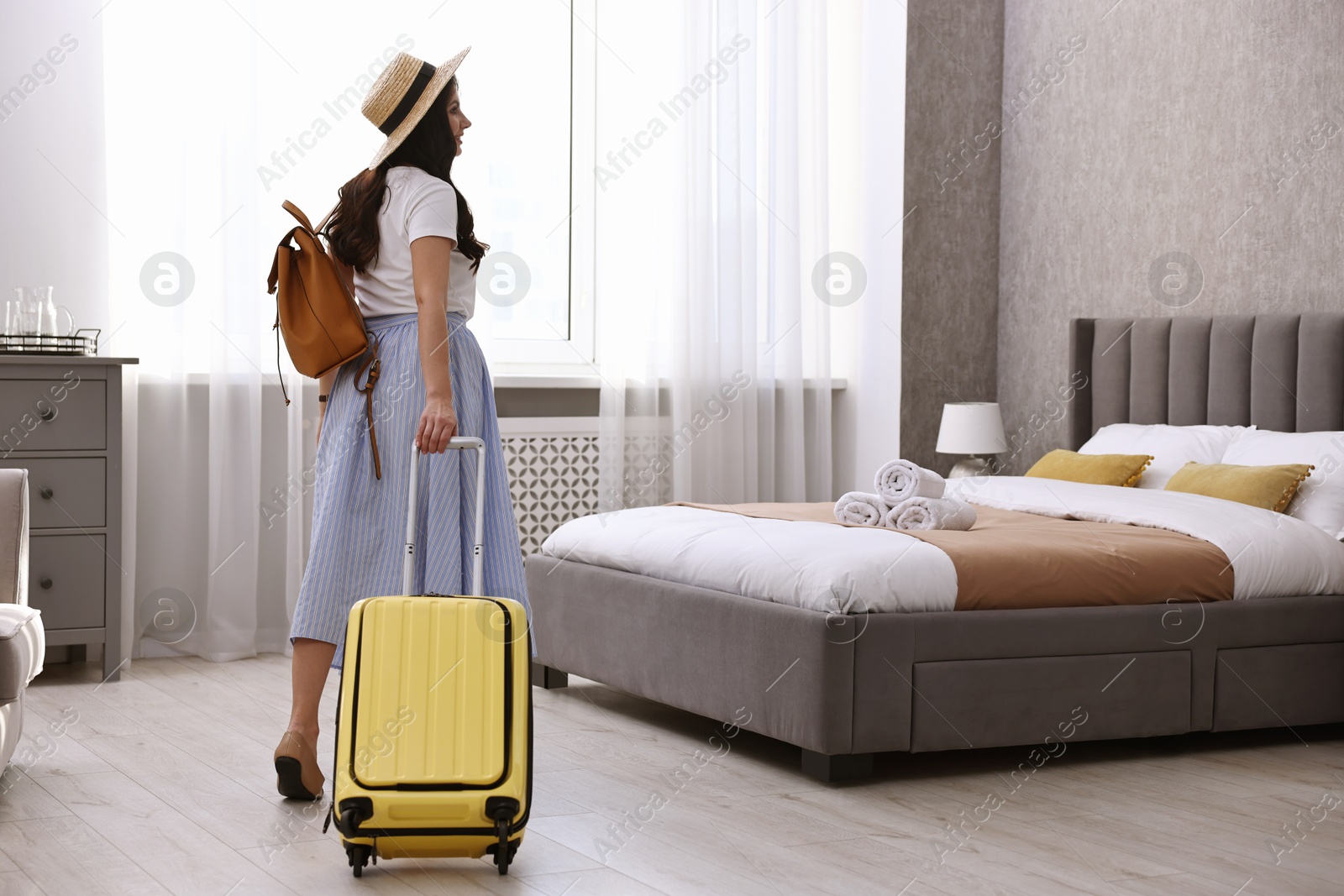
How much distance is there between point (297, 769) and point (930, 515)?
63.8 inches

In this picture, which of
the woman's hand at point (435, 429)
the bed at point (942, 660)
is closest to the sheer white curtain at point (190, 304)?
the bed at point (942, 660)

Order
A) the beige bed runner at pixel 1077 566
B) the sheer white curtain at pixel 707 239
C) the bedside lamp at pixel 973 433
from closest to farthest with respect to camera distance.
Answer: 1. the beige bed runner at pixel 1077 566
2. the bedside lamp at pixel 973 433
3. the sheer white curtain at pixel 707 239

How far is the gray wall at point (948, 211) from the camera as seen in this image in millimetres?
5383

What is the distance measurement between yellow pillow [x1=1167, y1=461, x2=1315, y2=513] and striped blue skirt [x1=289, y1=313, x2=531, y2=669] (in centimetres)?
205

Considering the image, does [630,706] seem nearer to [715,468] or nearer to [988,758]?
[988,758]

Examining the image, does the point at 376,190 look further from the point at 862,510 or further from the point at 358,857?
the point at 862,510

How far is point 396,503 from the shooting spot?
256 cm

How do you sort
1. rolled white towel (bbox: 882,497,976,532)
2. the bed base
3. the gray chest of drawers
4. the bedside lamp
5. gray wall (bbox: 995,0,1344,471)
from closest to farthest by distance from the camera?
1. the bed base
2. rolled white towel (bbox: 882,497,976,532)
3. the gray chest of drawers
4. gray wall (bbox: 995,0,1344,471)
5. the bedside lamp

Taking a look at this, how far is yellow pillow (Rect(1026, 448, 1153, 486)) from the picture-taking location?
408cm

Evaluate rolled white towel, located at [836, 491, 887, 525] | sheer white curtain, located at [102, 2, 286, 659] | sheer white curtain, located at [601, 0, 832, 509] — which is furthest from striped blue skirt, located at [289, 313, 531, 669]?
sheer white curtain, located at [601, 0, 832, 509]

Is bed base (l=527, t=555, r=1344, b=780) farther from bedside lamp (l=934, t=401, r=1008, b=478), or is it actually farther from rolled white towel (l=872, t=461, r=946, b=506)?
bedside lamp (l=934, t=401, r=1008, b=478)

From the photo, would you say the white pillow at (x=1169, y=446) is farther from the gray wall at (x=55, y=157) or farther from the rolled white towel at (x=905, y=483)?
the gray wall at (x=55, y=157)

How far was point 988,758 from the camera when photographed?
320 centimetres

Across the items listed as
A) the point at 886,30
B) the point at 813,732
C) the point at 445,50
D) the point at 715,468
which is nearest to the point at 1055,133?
the point at 886,30
